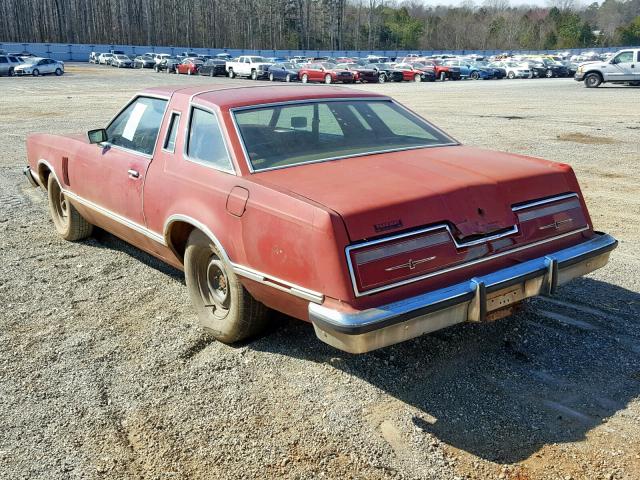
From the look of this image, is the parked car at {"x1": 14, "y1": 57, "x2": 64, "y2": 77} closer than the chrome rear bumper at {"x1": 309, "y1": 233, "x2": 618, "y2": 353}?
No

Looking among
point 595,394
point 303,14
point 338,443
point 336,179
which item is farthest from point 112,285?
point 303,14

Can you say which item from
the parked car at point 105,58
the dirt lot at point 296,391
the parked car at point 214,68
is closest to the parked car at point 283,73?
the parked car at point 214,68

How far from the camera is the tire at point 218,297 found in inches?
147

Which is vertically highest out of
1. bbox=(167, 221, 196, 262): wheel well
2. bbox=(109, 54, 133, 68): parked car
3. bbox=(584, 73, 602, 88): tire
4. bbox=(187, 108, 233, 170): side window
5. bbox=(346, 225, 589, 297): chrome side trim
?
bbox=(187, 108, 233, 170): side window

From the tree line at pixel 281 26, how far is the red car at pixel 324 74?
2318 inches

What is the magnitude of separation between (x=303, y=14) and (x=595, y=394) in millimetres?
114785

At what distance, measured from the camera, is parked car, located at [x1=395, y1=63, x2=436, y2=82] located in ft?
149

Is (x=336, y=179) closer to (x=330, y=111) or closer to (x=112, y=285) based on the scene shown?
(x=330, y=111)

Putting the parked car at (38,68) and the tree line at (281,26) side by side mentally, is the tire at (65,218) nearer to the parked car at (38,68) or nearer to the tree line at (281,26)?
the parked car at (38,68)

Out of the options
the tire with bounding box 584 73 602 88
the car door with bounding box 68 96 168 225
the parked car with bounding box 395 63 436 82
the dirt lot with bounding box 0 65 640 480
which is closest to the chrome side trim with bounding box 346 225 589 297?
the dirt lot with bounding box 0 65 640 480

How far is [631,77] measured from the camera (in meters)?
30.5

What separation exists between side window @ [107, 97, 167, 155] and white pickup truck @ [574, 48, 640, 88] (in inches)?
1200

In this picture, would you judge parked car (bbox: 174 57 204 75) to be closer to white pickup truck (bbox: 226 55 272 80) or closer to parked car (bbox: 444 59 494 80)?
white pickup truck (bbox: 226 55 272 80)

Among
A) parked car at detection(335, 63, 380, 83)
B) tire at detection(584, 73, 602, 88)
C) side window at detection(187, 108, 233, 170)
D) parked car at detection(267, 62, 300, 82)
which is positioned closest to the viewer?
side window at detection(187, 108, 233, 170)
